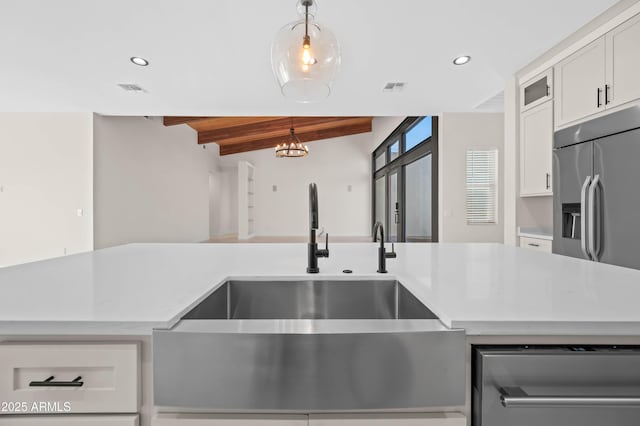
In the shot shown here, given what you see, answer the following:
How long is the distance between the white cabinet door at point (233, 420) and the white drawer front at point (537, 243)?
3068mm

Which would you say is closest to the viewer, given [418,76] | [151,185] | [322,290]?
[322,290]

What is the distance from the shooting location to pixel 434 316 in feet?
2.63

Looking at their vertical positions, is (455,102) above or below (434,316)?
above

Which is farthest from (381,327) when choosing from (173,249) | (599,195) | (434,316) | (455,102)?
(455,102)

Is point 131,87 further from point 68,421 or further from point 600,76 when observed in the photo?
point 600,76

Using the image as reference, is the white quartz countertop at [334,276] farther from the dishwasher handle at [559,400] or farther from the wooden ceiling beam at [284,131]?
the wooden ceiling beam at [284,131]

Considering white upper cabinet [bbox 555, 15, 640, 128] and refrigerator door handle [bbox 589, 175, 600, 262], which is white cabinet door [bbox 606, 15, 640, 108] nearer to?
white upper cabinet [bbox 555, 15, 640, 128]

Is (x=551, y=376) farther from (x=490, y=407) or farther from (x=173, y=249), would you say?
(x=173, y=249)

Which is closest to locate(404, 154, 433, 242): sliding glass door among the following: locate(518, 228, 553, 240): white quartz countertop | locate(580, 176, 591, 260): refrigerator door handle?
locate(518, 228, 553, 240): white quartz countertop

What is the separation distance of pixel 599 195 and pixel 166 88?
4633 millimetres

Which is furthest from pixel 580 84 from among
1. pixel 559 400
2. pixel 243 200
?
pixel 243 200

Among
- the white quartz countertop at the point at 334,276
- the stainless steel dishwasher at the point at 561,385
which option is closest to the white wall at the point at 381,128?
the white quartz countertop at the point at 334,276

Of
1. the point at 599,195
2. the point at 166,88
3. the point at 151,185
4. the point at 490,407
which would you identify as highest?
the point at 166,88

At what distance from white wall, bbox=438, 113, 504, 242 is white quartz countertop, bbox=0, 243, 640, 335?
380 centimetres
